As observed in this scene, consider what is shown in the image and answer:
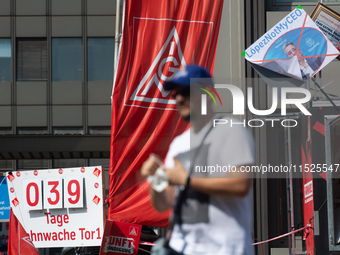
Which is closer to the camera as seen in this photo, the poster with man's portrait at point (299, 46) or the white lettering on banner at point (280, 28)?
the poster with man's portrait at point (299, 46)

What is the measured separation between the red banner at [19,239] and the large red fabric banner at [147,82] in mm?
1519

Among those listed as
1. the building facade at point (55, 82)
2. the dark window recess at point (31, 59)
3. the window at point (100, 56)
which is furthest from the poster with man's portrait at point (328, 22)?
the dark window recess at point (31, 59)

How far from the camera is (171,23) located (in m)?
7.82

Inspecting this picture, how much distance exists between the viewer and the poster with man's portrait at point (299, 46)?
812 centimetres

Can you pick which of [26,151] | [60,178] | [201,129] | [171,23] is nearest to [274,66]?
[171,23]

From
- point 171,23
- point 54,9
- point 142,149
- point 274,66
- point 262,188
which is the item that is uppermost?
point 54,9

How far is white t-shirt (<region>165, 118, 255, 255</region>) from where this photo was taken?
7.79 ft

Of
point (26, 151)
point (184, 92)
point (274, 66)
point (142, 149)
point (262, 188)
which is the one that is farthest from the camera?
point (26, 151)

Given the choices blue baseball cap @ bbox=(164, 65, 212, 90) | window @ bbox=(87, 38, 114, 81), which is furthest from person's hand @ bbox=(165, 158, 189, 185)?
window @ bbox=(87, 38, 114, 81)

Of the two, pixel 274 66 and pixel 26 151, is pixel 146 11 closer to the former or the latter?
pixel 274 66

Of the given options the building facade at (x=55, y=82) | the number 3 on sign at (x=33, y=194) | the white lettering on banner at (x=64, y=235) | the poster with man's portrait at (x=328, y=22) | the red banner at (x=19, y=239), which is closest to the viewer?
the white lettering on banner at (x=64, y=235)

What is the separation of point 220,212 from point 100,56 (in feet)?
48.5

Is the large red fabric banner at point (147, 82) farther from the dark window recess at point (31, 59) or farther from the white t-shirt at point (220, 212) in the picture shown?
the dark window recess at point (31, 59)

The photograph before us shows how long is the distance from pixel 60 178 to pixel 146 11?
9.57 feet
